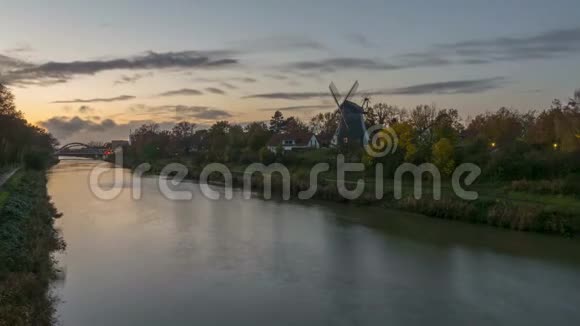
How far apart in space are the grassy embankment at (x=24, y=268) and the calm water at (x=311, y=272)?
57 centimetres

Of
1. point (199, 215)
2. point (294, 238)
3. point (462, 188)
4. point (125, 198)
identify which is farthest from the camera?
point (125, 198)

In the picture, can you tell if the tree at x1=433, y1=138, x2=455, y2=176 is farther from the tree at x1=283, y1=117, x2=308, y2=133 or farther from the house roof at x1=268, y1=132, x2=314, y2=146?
the tree at x1=283, y1=117, x2=308, y2=133

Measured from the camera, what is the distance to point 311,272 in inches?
417

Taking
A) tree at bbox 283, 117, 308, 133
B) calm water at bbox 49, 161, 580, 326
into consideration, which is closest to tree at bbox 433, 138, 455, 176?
calm water at bbox 49, 161, 580, 326

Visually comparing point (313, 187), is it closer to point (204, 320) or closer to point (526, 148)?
point (526, 148)

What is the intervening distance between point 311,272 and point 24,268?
5.56m

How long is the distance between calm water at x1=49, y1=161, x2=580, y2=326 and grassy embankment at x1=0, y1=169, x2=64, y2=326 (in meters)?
0.57

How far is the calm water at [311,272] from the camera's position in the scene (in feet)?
26.8

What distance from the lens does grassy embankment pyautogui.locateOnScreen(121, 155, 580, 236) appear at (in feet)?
46.4

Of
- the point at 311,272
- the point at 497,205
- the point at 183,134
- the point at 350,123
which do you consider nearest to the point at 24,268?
the point at 311,272

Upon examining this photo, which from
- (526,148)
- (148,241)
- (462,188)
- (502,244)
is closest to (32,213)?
(148,241)

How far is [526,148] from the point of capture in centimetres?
2242

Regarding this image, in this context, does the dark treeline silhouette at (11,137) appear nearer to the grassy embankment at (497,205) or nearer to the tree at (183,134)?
the grassy embankment at (497,205)

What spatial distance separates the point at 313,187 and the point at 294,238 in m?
9.61
